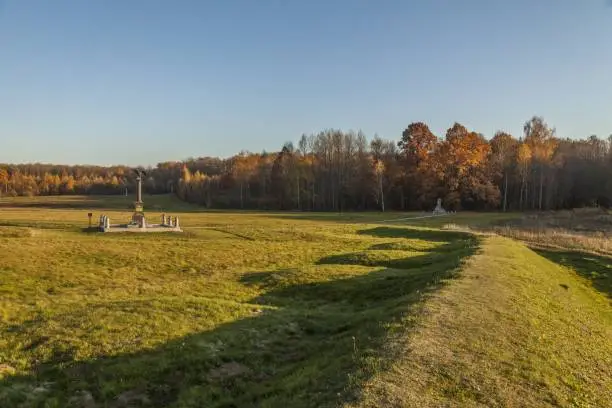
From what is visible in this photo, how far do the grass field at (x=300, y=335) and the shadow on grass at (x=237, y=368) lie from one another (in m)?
0.06

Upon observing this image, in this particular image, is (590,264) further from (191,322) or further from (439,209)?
(439,209)

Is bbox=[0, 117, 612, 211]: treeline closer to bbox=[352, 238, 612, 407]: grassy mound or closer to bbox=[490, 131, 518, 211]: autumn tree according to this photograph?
bbox=[490, 131, 518, 211]: autumn tree

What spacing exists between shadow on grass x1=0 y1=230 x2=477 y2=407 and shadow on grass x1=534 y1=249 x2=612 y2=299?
16.8 m

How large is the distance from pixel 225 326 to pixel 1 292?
1155 cm

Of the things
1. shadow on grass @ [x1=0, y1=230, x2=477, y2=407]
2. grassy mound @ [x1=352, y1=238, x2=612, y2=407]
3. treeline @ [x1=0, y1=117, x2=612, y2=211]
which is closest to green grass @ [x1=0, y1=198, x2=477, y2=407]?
shadow on grass @ [x1=0, y1=230, x2=477, y2=407]

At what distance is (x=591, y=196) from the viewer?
10375 cm

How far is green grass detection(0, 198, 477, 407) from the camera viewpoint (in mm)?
11305

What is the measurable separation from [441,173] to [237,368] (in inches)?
3425

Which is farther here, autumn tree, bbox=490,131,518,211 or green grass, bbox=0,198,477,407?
autumn tree, bbox=490,131,518,211

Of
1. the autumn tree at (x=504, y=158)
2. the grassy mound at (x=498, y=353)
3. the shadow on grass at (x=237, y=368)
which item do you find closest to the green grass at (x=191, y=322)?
the shadow on grass at (x=237, y=368)

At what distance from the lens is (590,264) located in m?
33.9

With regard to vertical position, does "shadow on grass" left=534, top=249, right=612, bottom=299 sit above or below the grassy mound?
below

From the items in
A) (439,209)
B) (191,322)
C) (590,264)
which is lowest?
(191,322)

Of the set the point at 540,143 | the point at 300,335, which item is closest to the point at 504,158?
the point at 540,143
